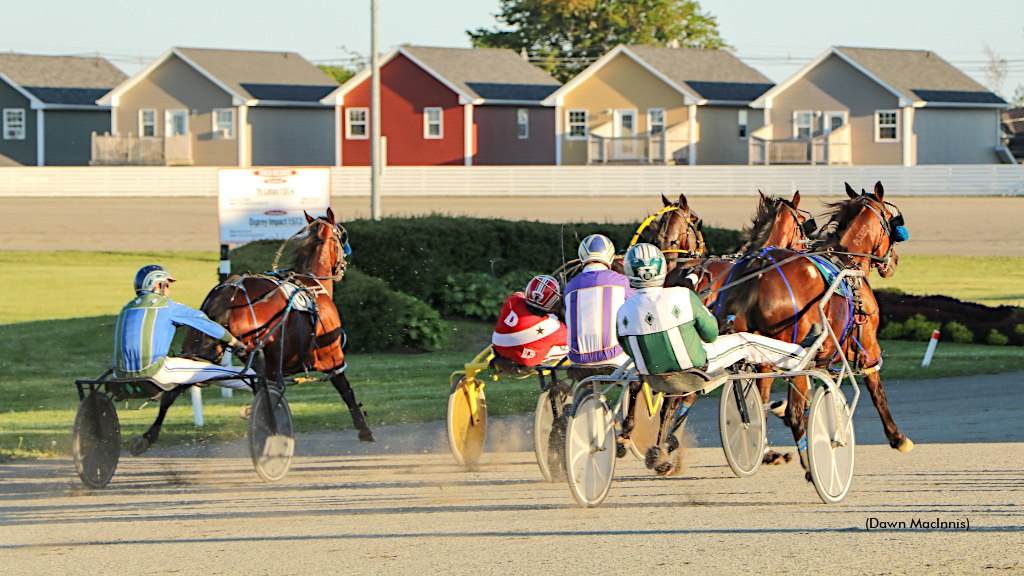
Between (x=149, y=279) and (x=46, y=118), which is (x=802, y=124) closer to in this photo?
(x=46, y=118)

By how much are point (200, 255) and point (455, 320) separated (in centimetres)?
1488

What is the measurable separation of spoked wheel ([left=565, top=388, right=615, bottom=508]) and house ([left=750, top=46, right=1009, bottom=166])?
43.4 metres

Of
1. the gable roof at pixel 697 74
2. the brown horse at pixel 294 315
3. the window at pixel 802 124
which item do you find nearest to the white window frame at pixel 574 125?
the gable roof at pixel 697 74

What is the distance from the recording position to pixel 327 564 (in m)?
6.19

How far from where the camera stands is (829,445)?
24.3ft

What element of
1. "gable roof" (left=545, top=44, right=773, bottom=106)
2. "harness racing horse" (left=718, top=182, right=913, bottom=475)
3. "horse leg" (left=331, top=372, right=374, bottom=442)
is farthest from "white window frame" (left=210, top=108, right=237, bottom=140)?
"harness racing horse" (left=718, top=182, right=913, bottom=475)

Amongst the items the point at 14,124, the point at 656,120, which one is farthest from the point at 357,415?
the point at 14,124

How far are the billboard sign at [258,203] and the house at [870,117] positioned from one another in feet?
116

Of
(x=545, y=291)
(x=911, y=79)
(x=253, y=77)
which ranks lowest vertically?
(x=545, y=291)

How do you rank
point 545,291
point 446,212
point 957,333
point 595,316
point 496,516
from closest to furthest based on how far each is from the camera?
point 496,516
point 595,316
point 545,291
point 957,333
point 446,212

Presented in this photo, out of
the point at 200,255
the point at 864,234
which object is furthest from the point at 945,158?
the point at 864,234

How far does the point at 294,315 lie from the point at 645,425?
344cm

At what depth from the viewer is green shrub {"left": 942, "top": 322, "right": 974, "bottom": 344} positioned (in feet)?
59.7

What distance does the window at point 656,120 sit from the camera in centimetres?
5109
